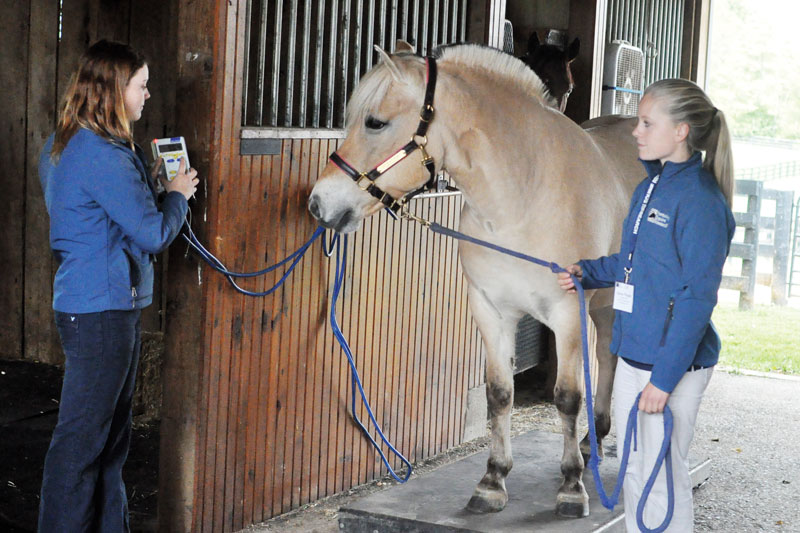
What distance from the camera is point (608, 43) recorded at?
5.62 metres

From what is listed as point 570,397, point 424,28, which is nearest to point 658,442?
point 570,397

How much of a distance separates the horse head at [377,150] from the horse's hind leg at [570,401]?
2.23 ft

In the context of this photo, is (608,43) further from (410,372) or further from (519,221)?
(519,221)

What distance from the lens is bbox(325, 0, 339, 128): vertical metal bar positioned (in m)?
3.36

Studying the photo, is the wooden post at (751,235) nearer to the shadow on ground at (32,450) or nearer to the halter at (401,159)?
the shadow on ground at (32,450)

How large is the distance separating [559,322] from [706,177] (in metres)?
0.82

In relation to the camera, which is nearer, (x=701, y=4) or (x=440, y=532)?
(x=440, y=532)

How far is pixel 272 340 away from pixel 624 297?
131cm

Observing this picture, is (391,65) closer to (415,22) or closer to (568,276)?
(568,276)

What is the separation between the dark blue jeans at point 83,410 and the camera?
240 centimetres

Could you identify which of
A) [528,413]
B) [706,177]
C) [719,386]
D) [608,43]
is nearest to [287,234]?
[706,177]

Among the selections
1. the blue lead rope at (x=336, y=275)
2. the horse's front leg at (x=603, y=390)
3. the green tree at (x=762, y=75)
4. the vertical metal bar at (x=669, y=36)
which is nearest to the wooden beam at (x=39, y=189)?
the blue lead rope at (x=336, y=275)

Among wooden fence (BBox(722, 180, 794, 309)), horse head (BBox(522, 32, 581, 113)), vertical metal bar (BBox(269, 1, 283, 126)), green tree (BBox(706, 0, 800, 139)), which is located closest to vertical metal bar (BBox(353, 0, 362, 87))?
vertical metal bar (BBox(269, 1, 283, 126))

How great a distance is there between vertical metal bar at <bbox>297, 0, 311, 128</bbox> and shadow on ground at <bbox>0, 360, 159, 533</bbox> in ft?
4.77
